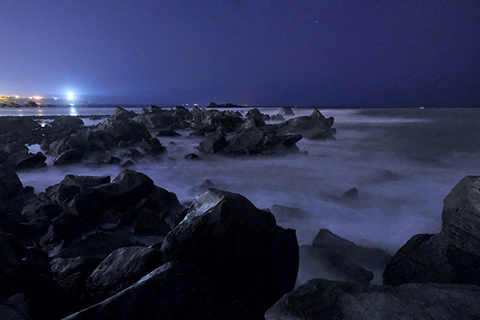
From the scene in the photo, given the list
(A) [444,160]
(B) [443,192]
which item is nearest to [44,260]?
(B) [443,192]

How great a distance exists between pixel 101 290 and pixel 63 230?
9.75 feet

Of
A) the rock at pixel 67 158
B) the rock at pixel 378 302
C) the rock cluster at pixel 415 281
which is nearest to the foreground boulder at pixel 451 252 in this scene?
the rock cluster at pixel 415 281

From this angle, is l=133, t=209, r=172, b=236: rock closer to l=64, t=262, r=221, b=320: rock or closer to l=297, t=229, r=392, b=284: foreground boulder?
l=297, t=229, r=392, b=284: foreground boulder

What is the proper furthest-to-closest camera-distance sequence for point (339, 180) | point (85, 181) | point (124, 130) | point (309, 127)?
point (309, 127) < point (124, 130) < point (339, 180) < point (85, 181)

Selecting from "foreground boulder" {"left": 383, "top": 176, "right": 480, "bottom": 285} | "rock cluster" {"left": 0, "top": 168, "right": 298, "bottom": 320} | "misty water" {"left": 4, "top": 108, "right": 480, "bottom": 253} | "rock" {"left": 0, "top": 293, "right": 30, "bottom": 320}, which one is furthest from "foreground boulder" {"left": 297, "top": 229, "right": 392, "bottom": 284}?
"rock" {"left": 0, "top": 293, "right": 30, "bottom": 320}

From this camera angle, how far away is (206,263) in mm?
2986

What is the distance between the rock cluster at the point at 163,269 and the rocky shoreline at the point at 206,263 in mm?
12

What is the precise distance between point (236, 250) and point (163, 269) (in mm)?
999

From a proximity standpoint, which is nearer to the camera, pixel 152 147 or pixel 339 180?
pixel 339 180

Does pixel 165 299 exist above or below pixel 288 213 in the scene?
above

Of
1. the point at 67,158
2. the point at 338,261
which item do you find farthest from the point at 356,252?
the point at 67,158

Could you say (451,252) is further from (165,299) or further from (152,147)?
(152,147)

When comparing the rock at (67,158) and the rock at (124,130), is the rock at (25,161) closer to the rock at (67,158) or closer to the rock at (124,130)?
the rock at (67,158)

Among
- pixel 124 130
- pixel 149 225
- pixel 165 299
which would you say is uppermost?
pixel 124 130
